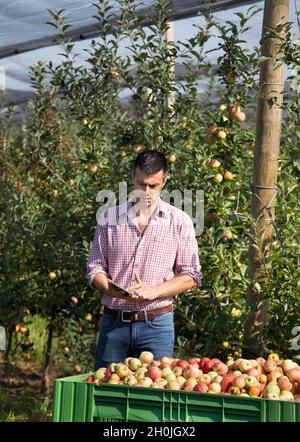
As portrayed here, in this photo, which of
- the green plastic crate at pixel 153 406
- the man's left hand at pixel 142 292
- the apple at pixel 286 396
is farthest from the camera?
the man's left hand at pixel 142 292

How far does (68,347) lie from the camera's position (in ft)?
21.3

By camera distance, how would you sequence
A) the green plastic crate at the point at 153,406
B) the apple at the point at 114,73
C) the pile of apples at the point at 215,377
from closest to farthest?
1. the green plastic crate at the point at 153,406
2. the pile of apples at the point at 215,377
3. the apple at the point at 114,73

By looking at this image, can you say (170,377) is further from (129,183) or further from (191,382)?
(129,183)

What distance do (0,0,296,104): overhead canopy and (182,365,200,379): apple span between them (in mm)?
2429

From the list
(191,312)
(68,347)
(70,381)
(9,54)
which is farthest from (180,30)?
(70,381)

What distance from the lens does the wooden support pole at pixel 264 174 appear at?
166 inches

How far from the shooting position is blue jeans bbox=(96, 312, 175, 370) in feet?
12.7

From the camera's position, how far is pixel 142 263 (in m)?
3.88

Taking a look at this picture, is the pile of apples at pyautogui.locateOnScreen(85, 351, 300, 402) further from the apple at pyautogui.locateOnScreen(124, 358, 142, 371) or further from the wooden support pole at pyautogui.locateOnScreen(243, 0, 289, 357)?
the wooden support pole at pyautogui.locateOnScreen(243, 0, 289, 357)

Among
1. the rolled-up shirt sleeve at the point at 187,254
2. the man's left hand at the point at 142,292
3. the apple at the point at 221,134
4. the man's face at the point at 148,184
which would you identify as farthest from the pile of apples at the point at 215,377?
the apple at the point at 221,134

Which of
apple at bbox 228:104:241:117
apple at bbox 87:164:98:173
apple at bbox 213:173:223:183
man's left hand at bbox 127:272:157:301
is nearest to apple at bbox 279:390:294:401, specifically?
man's left hand at bbox 127:272:157:301

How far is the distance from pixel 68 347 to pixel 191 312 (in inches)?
75.2

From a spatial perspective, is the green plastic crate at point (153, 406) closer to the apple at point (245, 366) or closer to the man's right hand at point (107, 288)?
the apple at point (245, 366)

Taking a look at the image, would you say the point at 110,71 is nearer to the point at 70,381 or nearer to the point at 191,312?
the point at 191,312
